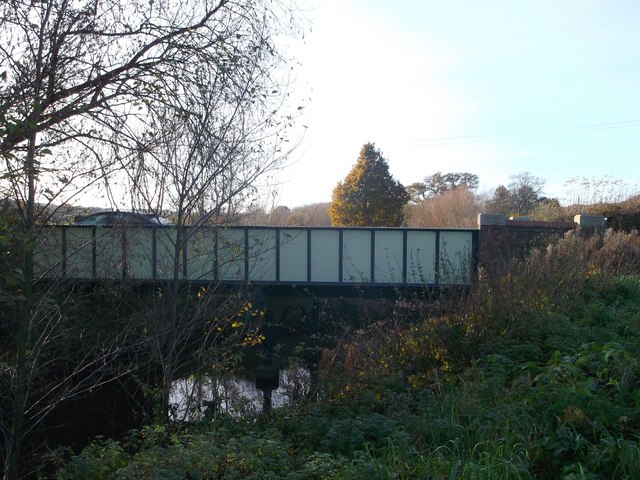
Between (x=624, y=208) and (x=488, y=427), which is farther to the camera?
(x=624, y=208)

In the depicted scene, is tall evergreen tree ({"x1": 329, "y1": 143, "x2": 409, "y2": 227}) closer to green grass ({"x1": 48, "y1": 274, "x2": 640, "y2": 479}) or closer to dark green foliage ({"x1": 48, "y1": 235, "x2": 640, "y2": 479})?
dark green foliage ({"x1": 48, "y1": 235, "x2": 640, "y2": 479})

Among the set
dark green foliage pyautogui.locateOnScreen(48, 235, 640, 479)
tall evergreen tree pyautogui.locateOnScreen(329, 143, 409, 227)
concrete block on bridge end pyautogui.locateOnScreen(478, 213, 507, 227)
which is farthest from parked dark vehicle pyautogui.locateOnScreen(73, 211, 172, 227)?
tall evergreen tree pyautogui.locateOnScreen(329, 143, 409, 227)

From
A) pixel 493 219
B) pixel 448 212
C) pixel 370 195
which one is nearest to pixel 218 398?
pixel 493 219

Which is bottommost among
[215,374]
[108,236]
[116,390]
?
[116,390]

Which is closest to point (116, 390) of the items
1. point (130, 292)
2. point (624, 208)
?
point (130, 292)

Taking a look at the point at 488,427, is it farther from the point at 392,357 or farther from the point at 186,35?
the point at 186,35

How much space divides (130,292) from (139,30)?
448 cm

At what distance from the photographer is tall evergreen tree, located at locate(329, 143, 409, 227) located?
108ft

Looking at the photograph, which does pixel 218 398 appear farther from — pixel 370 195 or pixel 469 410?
pixel 370 195

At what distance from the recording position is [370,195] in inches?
1297

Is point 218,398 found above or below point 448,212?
below

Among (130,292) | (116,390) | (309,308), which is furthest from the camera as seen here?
(309,308)

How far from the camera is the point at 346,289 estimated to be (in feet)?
67.8

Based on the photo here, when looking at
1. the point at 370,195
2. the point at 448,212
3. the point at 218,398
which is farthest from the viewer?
the point at 448,212
